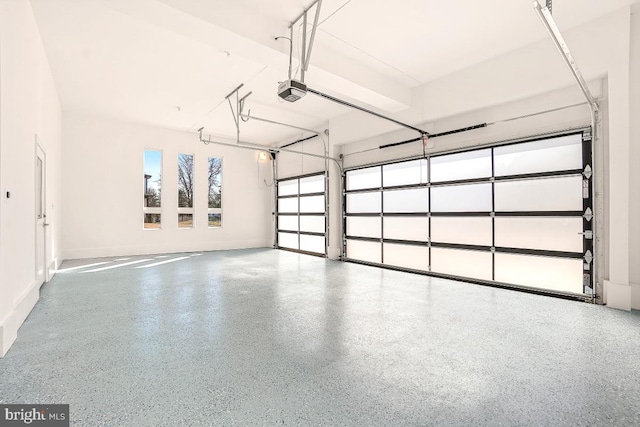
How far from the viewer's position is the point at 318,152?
25.9ft

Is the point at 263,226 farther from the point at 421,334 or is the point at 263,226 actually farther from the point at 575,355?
the point at 575,355

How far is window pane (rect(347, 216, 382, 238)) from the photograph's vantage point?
6.40 metres

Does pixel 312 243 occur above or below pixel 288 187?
below

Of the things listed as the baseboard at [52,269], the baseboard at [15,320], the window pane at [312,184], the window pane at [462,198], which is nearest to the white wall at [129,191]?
the baseboard at [52,269]

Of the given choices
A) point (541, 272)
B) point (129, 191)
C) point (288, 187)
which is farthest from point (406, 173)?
point (129, 191)

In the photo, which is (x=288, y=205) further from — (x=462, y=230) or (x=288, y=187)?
(x=462, y=230)

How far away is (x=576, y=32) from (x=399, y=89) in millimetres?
2289

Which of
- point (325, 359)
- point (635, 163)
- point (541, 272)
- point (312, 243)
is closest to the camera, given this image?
point (325, 359)

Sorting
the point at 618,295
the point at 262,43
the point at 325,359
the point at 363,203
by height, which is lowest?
the point at 325,359

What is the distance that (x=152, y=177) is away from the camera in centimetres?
810

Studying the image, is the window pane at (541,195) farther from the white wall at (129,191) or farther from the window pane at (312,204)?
the white wall at (129,191)

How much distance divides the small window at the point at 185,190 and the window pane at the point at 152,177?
516 mm

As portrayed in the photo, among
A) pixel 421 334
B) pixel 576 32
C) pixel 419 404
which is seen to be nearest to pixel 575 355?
pixel 421 334

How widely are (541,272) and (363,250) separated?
327 cm
